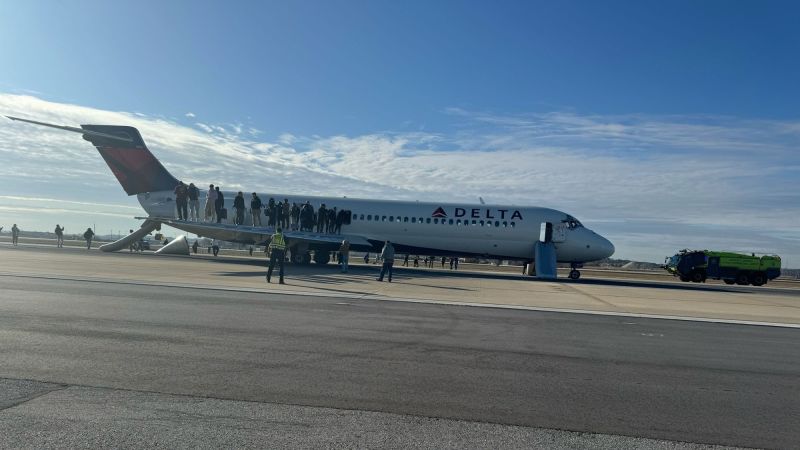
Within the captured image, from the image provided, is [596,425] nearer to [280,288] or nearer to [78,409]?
[78,409]

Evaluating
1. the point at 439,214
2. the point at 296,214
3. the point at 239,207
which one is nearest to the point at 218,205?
the point at 239,207

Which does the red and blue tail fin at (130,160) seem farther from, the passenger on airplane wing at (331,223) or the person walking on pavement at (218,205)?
the passenger on airplane wing at (331,223)

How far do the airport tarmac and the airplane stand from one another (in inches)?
687

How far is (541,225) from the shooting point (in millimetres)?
30219

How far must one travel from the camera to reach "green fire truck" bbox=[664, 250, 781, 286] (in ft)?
121

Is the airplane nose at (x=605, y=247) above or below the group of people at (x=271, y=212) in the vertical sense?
below

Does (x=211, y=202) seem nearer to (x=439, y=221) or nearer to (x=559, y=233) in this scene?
(x=439, y=221)

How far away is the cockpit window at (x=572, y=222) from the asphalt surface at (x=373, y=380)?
63.9 feet

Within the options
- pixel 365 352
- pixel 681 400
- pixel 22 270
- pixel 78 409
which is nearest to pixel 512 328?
pixel 365 352

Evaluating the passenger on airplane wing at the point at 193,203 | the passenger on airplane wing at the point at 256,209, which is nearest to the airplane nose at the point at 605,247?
the passenger on airplane wing at the point at 256,209

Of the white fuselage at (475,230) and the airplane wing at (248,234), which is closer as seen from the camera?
the airplane wing at (248,234)

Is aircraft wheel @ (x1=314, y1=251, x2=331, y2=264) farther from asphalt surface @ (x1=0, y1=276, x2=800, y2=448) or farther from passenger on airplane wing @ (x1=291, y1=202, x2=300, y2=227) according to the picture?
asphalt surface @ (x1=0, y1=276, x2=800, y2=448)

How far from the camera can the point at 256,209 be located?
31.7 metres

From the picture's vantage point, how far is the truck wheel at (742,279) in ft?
121
